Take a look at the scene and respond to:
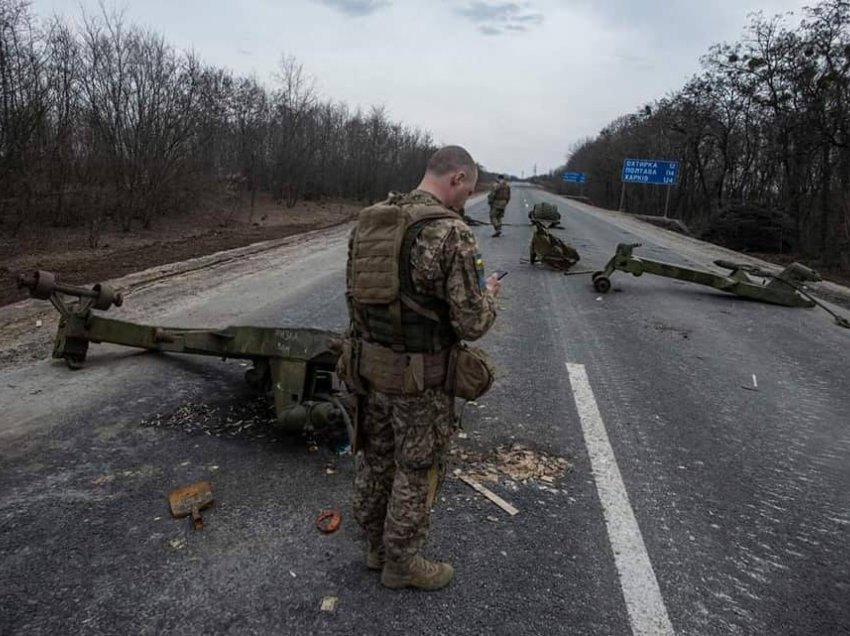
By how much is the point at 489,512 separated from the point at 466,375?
40.5 inches

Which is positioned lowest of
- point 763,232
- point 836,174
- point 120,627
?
point 120,627

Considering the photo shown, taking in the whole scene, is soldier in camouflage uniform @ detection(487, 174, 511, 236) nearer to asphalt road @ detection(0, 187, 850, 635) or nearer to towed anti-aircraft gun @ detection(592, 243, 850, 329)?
towed anti-aircraft gun @ detection(592, 243, 850, 329)

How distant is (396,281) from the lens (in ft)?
7.48

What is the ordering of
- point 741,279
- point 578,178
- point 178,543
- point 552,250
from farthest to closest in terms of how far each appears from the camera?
point 578,178
point 552,250
point 741,279
point 178,543

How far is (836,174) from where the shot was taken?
20234mm

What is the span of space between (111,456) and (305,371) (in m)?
1.25

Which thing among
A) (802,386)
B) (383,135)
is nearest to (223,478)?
(802,386)

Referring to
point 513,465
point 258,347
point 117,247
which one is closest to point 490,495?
point 513,465

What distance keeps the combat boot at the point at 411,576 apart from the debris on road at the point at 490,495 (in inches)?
27.9

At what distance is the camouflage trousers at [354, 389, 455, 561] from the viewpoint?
2416mm

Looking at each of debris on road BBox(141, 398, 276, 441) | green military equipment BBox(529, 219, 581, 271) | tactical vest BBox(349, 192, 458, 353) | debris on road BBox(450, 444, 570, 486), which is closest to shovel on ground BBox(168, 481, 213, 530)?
debris on road BBox(141, 398, 276, 441)

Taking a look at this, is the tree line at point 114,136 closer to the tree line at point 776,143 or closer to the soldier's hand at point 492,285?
the soldier's hand at point 492,285

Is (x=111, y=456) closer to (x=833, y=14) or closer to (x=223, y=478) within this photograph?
(x=223, y=478)

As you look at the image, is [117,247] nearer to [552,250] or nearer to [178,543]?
[552,250]
